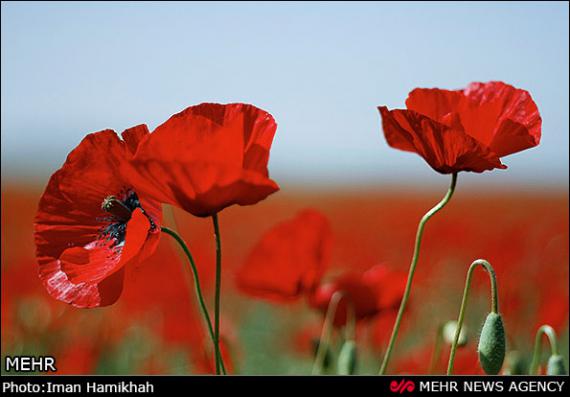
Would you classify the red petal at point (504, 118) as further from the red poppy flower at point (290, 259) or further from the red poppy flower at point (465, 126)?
the red poppy flower at point (290, 259)

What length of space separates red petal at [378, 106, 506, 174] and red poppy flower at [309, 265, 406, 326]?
0.44 meters

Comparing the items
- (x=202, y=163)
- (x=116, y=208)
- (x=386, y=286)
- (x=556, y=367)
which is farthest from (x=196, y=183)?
(x=386, y=286)

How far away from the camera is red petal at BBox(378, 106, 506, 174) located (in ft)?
2.61

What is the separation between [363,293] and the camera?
4.27ft

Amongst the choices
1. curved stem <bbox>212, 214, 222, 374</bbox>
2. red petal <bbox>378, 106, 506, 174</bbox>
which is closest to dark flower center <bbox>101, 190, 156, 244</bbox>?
curved stem <bbox>212, 214, 222, 374</bbox>

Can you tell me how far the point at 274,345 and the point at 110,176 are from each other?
2202 millimetres

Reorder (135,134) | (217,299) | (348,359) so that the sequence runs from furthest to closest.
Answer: (348,359)
(135,134)
(217,299)

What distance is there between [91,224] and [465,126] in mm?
403

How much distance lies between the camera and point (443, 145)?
81 centimetres

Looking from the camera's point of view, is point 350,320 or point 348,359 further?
point 350,320

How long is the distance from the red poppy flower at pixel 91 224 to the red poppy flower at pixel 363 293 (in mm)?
468

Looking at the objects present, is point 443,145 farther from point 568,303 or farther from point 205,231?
point 205,231

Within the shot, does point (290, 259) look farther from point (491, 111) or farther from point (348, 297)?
point (491, 111)
